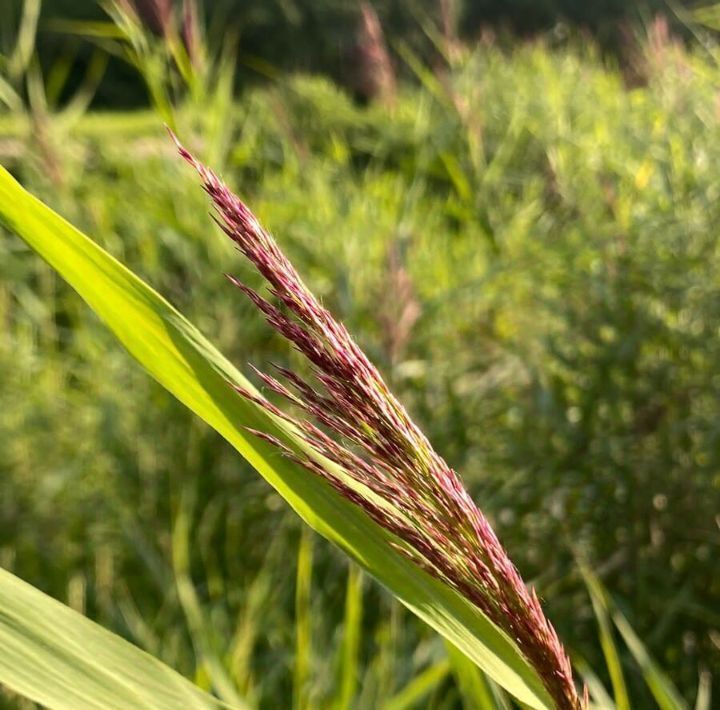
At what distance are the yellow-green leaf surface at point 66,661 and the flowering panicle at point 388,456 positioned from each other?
0.17m

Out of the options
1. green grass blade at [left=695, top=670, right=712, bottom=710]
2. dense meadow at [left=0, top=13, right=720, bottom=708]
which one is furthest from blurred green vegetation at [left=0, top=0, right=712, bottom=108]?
green grass blade at [left=695, top=670, right=712, bottom=710]

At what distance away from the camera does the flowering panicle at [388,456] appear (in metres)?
0.58

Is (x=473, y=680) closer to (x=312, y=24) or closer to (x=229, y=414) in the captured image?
(x=229, y=414)

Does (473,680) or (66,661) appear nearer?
(66,661)

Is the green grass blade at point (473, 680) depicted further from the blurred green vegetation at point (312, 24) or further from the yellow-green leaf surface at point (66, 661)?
the blurred green vegetation at point (312, 24)

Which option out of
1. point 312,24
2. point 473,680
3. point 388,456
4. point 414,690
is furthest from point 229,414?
point 312,24

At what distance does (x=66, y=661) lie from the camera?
65cm

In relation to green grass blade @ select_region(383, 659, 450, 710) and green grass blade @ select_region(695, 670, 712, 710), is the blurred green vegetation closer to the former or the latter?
green grass blade @ select_region(695, 670, 712, 710)

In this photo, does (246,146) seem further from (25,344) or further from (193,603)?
(193,603)

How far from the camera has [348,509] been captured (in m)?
0.72

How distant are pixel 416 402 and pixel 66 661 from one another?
1.62 meters

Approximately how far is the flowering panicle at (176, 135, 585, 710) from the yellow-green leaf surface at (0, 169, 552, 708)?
0.08 m

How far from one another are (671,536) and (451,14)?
1.76 m

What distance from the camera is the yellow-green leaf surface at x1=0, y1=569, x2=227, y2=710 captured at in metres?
0.64
